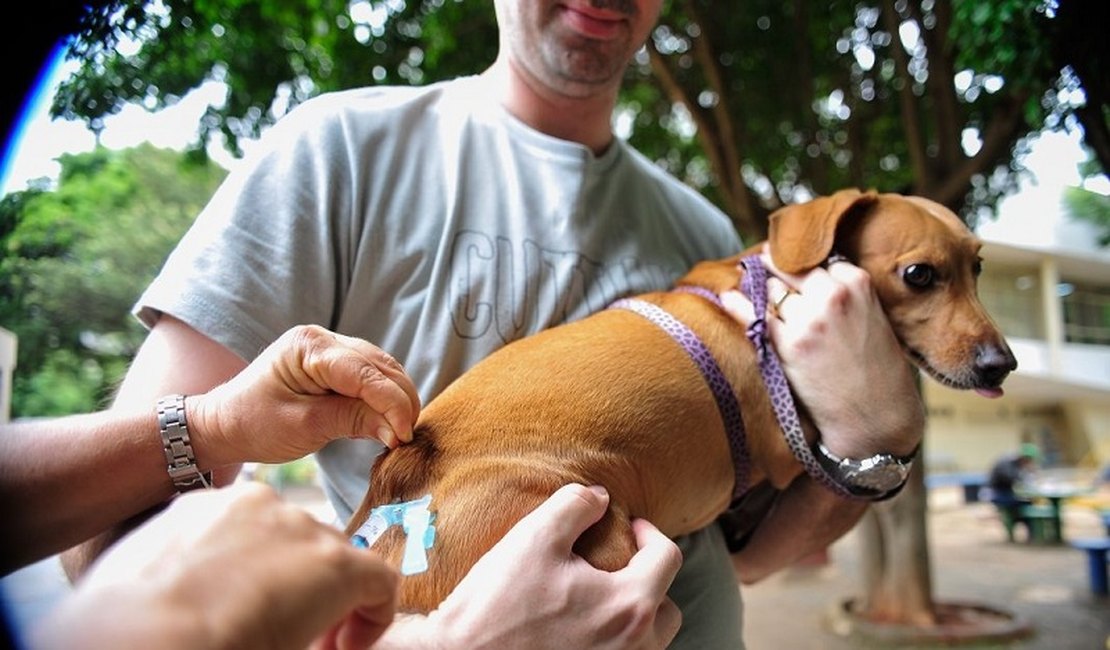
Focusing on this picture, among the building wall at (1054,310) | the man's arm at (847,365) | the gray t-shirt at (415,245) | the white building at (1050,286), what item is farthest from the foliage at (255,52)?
the building wall at (1054,310)

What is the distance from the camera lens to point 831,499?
1705 mm

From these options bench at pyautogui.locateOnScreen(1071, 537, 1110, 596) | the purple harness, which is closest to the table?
bench at pyautogui.locateOnScreen(1071, 537, 1110, 596)

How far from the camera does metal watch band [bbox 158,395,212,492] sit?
1061mm

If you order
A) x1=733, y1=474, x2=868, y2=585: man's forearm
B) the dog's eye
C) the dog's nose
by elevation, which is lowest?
x1=733, y1=474, x2=868, y2=585: man's forearm

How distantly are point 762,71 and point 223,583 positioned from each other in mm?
4030

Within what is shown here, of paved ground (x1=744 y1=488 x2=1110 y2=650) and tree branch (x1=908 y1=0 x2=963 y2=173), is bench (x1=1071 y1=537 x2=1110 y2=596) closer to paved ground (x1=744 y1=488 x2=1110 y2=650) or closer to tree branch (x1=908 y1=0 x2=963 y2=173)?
paved ground (x1=744 y1=488 x2=1110 y2=650)

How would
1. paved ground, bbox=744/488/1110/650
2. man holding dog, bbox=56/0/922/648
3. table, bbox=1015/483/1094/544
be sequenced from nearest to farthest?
man holding dog, bbox=56/0/922/648 < paved ground, bbox=744/488/1110/650 < table, bbox=1015/483/1094/544

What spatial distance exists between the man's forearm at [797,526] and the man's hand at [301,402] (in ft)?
3.44

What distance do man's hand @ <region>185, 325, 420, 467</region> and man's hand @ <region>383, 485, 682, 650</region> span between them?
0.26m

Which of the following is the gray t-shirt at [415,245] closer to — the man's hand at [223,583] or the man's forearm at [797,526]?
the man's forearm at [797,526]

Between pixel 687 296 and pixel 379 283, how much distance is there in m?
0.69

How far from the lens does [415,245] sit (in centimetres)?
142

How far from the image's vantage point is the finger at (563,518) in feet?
3.25

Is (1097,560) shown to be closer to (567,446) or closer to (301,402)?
(567,446)
